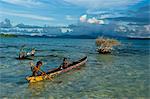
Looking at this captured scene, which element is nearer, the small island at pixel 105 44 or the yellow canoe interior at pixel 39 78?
the yellow canoe interior at pixel 39 78

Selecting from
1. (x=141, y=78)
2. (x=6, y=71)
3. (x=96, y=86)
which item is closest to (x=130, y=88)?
(x=96, y=86)

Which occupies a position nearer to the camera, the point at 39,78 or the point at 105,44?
the point at 39,78

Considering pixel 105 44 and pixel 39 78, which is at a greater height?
pixel 105 44

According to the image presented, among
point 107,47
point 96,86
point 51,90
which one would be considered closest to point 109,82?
point 96,86

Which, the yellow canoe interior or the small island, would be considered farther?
the small island

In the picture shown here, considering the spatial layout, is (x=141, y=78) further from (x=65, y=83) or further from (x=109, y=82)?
(x=65, y=83)

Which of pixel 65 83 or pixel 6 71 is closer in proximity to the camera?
pixel 65 83

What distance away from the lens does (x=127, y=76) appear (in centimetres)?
3403

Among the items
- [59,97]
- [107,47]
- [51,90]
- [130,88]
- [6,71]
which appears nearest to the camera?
[59,97]

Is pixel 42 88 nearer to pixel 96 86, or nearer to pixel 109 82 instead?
pixel 96 86

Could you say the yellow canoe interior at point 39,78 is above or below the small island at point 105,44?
below

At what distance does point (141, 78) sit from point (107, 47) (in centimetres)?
2992

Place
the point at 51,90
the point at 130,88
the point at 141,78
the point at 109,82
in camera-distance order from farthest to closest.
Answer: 1. the point at 141,78
2. the point at 109,82
3. the point at 130,88
4. the point at 51,90

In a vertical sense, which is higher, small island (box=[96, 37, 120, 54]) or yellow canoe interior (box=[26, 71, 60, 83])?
small island (box=[96, 37, 120, 54])
